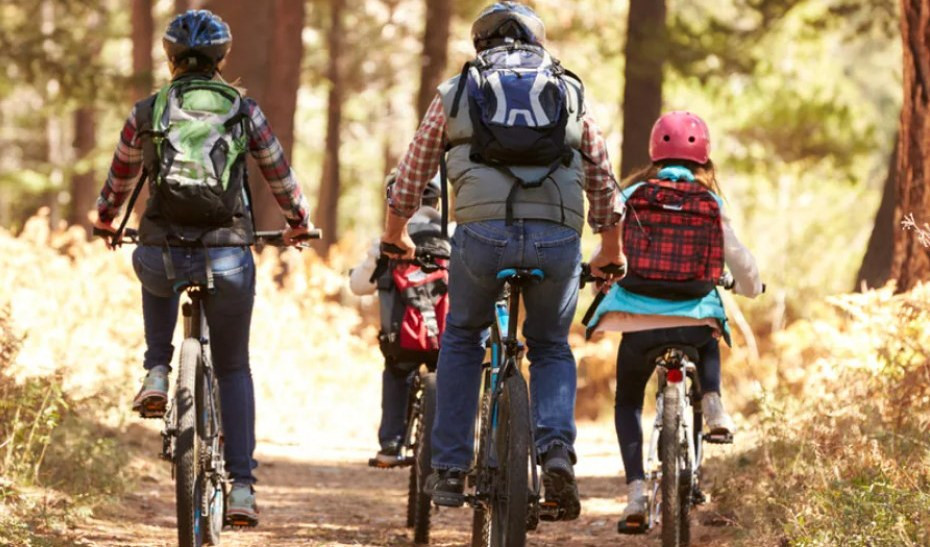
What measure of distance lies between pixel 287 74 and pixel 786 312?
6733 millimetres

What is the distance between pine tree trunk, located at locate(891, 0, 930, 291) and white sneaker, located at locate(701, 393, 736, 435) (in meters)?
Answer: 3.25

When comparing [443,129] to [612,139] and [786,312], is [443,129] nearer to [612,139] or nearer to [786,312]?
[786,312]

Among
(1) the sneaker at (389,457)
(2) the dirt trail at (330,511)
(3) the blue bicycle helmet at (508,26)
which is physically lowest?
(2) the dirt trail at (330,511)

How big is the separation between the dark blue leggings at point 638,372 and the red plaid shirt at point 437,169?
3.67 feet

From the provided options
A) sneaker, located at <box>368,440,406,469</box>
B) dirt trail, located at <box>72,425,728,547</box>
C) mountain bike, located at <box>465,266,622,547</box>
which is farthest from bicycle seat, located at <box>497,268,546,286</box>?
sneaker, located at <box>368,440,406,469</box>

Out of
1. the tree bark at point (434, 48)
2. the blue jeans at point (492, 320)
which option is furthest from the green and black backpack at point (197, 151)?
the tree bark at point (434, 48)

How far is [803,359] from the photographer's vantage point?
42.4ft

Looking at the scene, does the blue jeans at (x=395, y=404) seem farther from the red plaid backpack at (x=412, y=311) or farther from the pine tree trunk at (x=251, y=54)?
the pine tree trunk at (x=251, y=54)

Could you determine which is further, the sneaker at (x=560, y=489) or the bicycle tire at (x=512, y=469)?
the sneaker at (x=560, y=489)

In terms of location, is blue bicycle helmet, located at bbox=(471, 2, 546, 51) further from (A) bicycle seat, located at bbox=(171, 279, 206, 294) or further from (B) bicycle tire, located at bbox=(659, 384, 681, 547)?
(B) bicycle tire, located at bbox=(659, 384, 681, 547)

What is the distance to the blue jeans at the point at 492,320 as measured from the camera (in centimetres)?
555

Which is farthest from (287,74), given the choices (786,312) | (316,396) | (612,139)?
(612,139)

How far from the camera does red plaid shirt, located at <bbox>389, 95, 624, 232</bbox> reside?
5703 millimetres

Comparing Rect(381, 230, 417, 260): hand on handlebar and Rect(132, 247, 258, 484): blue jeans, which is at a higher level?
Rect(381, 230, 417, 260): hand on handlebar
